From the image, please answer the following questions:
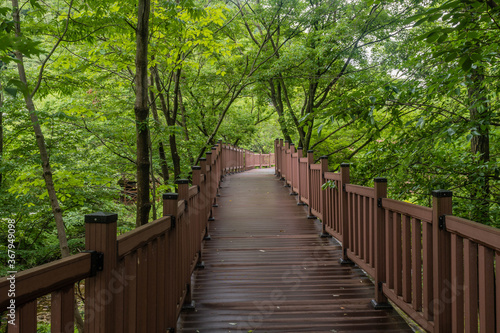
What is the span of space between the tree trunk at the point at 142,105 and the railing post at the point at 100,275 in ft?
9.24

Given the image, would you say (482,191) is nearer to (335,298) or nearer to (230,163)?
(335,298)

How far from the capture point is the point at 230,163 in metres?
16.9

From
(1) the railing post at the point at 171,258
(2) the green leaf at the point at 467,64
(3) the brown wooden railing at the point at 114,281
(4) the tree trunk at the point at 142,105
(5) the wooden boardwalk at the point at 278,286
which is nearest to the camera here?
(3) the brown wooden railing at the point at 114,281

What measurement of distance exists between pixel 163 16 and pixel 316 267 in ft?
15.7

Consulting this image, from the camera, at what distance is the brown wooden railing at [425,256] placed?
1897mm

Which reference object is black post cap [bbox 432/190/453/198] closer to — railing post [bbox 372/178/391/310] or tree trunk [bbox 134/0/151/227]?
railing post [bbox 372/178/391/310]

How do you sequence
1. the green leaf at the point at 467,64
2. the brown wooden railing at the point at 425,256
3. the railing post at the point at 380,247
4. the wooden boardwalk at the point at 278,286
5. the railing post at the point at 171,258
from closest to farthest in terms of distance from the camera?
the brown wooden railing at the point at 425,256
the green leaf at the point at 467,64
the railing post at the point at 171,258
the wooden boardwalk at the point at 278,286
the railing post at the point at 380,247

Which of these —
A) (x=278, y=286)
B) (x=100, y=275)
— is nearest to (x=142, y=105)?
(x=278, y=286)

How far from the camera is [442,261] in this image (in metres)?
2.38

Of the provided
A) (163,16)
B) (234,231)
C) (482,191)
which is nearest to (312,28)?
(163,16)

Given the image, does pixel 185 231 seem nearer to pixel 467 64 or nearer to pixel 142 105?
pixel 142 105

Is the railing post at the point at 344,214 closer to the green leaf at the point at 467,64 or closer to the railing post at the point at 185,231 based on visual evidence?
the railing post at the point at 185,231

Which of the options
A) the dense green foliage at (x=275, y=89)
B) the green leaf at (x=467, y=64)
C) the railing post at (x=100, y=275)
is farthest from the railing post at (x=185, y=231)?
the green leaf at (x=467, y=64)

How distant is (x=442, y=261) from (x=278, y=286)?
2.09 metres
